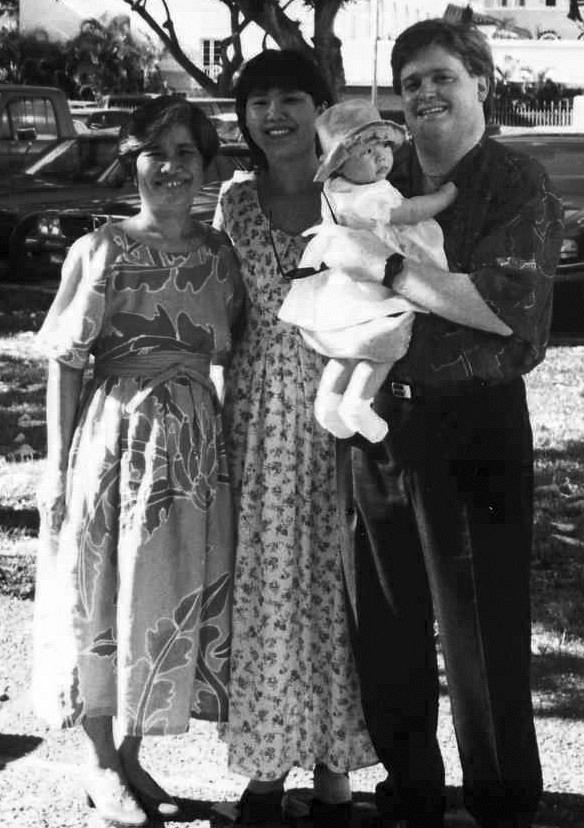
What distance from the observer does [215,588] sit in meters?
3.95

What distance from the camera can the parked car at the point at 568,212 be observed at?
39.3 ft

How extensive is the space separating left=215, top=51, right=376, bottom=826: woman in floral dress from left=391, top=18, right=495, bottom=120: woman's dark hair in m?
0.51

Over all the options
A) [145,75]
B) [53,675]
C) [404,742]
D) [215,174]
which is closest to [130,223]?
[53,675]

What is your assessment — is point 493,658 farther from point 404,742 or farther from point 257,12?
point 257,12

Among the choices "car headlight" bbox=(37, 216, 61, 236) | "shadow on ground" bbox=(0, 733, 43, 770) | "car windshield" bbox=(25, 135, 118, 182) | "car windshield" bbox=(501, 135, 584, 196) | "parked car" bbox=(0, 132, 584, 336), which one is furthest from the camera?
Result: "car windshield" bbox=(25, 135, 118, 182)

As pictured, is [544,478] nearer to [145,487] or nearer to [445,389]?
[145,487]

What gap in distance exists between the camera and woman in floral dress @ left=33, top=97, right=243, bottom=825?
386cm

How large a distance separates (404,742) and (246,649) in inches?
19.0

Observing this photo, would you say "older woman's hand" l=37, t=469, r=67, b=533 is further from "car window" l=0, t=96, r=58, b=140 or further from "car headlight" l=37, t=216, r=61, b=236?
"car window" l=0, t=96, r=58, b=140

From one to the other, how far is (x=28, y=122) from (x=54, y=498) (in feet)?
46.1

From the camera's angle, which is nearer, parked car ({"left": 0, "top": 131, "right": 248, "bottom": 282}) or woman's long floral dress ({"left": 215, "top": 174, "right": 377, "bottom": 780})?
woman's long floral dress ({"left": 215, "top": 174, "right": 377, "bottom": 780})

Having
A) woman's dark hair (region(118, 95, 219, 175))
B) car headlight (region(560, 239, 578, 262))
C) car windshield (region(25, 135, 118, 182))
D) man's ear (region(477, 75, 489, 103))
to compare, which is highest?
car windshield (region(25, 135, 118, 182))

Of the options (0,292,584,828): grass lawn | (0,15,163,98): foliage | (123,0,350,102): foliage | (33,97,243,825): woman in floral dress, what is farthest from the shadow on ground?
(0,15,163,98): foliage

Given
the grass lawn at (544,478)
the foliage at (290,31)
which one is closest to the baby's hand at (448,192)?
the grass lawn at (544,478)
